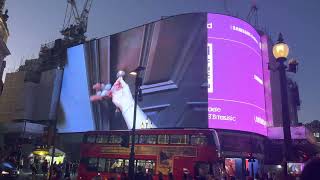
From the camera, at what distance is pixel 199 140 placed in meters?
24.3

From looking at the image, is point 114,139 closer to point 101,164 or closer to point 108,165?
point 108,165

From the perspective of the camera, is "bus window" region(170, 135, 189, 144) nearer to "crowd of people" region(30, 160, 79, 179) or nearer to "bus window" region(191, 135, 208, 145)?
"bus window" region(191, 135, 208, 145)

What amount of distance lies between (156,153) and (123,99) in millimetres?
22747

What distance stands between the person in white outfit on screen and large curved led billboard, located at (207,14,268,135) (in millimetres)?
8656

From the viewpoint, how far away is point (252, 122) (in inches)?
1736

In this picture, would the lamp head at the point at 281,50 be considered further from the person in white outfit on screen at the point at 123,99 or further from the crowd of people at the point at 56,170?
the person in white outfit on screen at the point at 123,99

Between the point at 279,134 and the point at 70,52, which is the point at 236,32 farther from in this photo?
the point at 70,52

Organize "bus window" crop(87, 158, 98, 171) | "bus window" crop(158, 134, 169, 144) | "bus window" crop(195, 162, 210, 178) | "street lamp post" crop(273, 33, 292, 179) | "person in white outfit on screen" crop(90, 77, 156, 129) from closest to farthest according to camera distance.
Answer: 1. "street lamp post" crop(273, 33, 292, 179)
2. "bus window" crop(195, 162, 210, 178)
3. "bus window" crop(158, 134, 169, 144)
4. "bus window" crop(87, 158, 98, 171)
5. "person in white outfit on screen" crop(90, 77, 156, 129)

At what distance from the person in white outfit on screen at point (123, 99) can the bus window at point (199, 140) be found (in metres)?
19.5

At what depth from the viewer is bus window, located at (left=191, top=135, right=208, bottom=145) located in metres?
24.2

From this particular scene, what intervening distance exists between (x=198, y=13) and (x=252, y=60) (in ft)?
30.1

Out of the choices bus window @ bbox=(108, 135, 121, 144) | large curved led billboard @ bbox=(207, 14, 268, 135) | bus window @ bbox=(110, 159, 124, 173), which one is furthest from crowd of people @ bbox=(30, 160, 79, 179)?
large curved led billboard @ bbox=(207, 14, 268, 135)


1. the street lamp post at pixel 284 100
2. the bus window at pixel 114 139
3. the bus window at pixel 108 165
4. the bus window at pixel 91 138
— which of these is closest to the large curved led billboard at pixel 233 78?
the bus window at pixel 114 139

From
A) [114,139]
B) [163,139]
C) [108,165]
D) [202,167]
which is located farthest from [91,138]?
[202,167]
